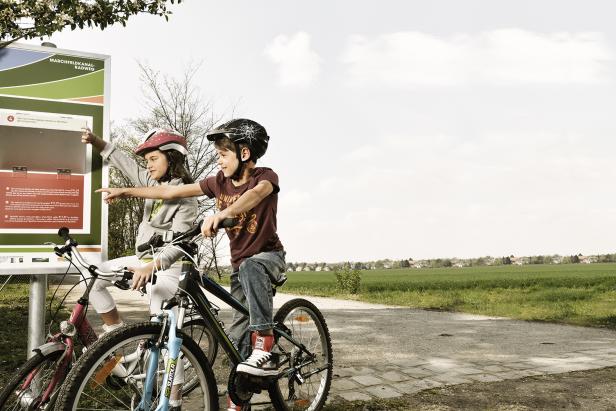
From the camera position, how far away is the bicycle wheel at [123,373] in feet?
8.04

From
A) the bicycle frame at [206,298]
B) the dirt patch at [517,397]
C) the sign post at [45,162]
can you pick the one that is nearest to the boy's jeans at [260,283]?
the bicycle frame at [206,298]

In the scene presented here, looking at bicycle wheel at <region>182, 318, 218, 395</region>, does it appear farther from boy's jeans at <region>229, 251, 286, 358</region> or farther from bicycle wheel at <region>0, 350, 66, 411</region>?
bicycle wheel at <region>0, 350, 66, 411</region>

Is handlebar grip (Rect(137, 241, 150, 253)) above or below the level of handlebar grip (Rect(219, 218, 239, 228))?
below

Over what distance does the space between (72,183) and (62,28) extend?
3406 mm

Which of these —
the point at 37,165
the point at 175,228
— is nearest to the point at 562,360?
the point at 175,228

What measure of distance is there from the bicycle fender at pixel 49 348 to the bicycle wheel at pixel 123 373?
0.41m

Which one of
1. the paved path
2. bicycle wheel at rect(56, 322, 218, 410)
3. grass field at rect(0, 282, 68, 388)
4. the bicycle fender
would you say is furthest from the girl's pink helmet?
grass field at rect(0, 282, 68, 388)

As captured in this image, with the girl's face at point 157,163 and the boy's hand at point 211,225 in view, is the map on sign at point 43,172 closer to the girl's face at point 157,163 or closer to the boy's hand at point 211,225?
the girl's face at point 157,163

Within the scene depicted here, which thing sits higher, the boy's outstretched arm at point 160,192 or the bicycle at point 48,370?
the boy's outstretched arm at point 160,192

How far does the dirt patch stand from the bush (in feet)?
44.7

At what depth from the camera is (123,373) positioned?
2.84m

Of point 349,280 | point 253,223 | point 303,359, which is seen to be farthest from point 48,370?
point 349,280

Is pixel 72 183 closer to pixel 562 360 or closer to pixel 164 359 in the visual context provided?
pixel 164 359

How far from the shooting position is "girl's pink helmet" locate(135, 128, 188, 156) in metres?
3.85
